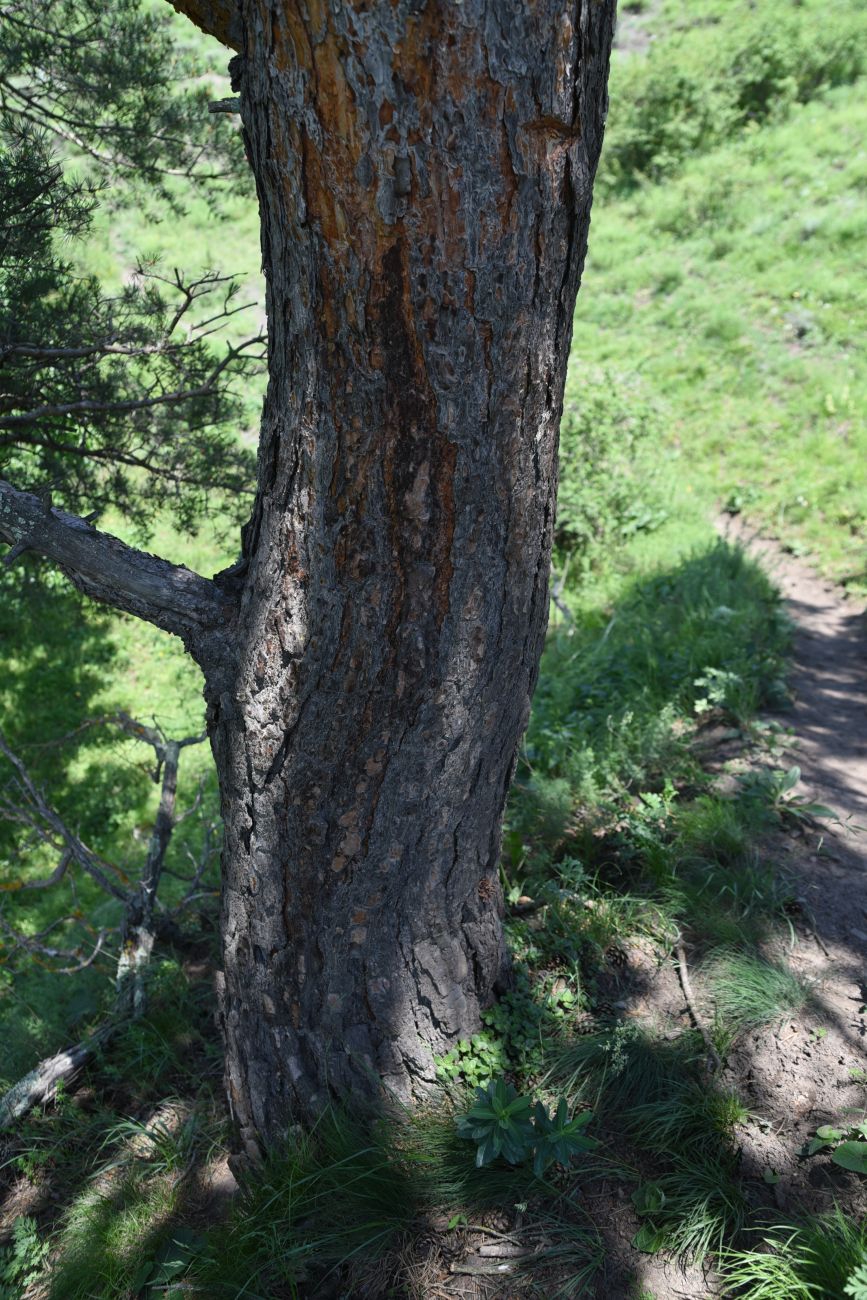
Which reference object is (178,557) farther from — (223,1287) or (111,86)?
(223,1287)

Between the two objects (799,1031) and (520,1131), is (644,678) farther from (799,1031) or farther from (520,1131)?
(520,1131)

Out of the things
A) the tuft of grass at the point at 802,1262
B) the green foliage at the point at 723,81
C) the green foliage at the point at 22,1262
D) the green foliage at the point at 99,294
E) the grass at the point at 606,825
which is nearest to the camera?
the tuft of grass at the point at 802,1262

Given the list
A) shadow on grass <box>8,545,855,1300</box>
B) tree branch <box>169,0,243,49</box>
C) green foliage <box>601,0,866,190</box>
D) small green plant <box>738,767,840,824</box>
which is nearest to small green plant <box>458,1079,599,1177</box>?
shadow on grass <box>8,545,855,1300</box>

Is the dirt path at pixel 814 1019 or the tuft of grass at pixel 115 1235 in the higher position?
the dirt path at pixel 814 1019

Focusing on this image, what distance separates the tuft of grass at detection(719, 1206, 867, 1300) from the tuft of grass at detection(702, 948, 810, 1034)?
56cm

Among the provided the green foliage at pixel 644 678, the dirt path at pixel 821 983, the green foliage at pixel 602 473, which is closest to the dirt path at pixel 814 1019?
the dirt path at pixel 821 983

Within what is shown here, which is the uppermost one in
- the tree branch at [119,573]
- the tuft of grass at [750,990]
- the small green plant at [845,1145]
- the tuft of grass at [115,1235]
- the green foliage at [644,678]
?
the tree branch at [119,573]

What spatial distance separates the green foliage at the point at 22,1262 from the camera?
7.99 ft

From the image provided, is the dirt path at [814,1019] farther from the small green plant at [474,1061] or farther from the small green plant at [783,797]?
the small green plant at [474,1061]

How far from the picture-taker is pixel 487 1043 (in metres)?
2.42

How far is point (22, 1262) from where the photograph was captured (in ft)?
8.17

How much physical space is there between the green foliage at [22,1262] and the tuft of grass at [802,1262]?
6.33ft

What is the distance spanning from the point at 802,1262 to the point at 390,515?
1.83 m

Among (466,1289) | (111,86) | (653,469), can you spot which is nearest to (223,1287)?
(466,1289)
